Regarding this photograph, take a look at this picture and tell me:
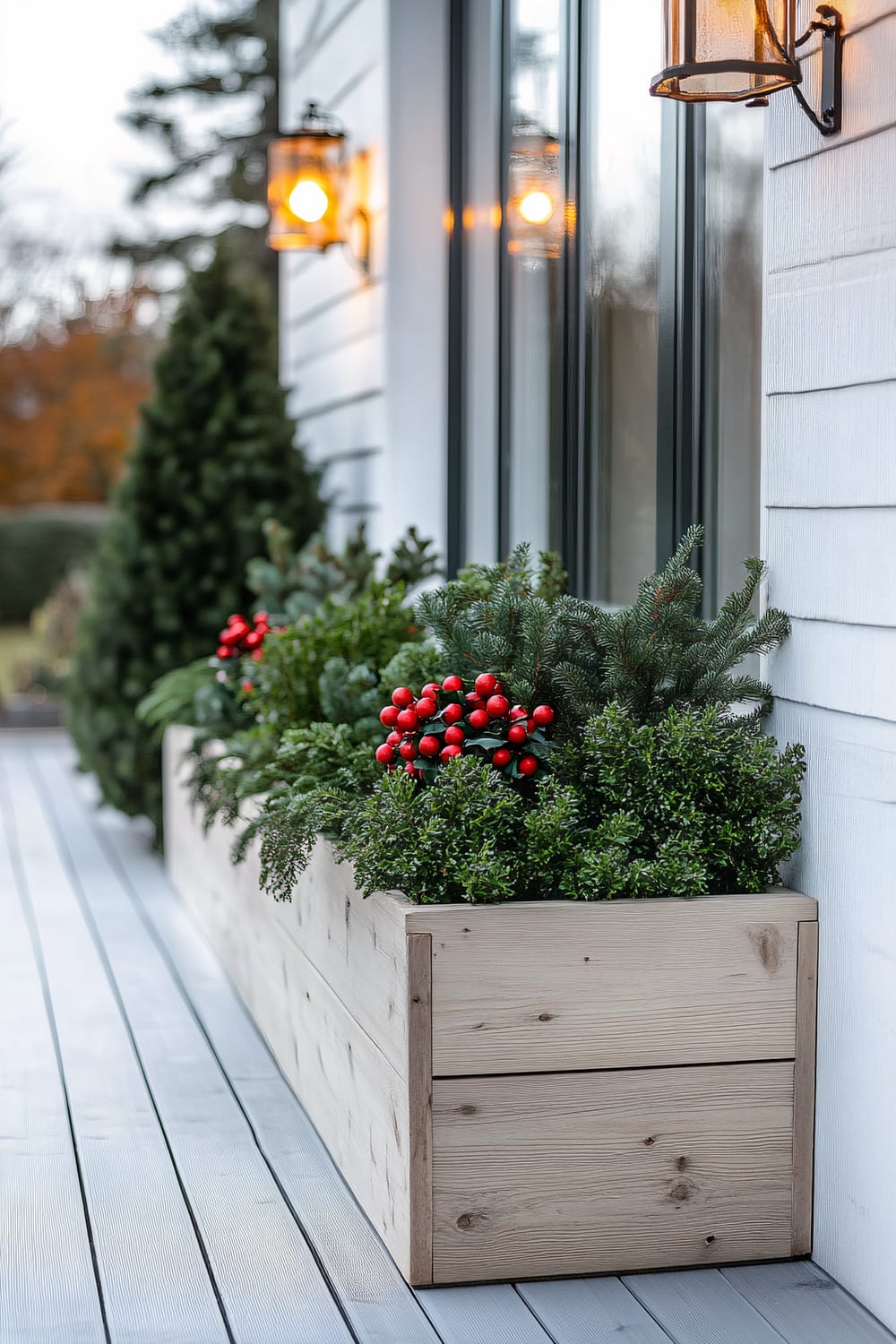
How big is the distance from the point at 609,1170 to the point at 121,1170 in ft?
2.84

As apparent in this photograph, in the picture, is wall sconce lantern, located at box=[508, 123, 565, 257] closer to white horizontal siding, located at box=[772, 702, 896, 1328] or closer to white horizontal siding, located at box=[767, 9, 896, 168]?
white horizontal siding, located at box=[767, 9, 896, 168]

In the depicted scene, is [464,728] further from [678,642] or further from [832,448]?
[832,448]

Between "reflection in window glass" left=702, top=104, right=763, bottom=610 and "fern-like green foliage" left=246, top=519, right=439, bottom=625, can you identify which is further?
"fern-like green foliage" left=246, top=519, right=439, bottom=625

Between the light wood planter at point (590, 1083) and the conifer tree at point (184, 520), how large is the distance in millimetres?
2912

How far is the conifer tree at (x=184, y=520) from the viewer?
496 centimetres

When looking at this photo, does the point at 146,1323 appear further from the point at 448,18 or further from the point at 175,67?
the point at 175,67

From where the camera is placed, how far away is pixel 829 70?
2092 millimetres

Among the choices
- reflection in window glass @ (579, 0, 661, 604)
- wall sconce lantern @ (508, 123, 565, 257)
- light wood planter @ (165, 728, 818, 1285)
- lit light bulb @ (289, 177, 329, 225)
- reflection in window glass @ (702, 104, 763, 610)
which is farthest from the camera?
lit light bulb @ (289, 177, 329, 225)

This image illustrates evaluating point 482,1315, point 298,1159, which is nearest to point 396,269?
point 298,1159

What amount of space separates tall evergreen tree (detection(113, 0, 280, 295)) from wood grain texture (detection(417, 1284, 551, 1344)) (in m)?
8.53

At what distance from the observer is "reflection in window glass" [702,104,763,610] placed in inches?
106

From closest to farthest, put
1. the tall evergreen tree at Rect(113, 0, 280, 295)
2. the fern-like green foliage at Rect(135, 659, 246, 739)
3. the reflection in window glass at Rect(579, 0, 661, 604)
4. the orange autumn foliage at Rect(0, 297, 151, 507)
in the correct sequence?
1. the reflection in window glass at Rect(579, 0, 661, 604)
2. the fern-like green foliage at Rect(135, 659, 246, 739)
3. the tall evergreen tree at Rect(113, 0, 280, 295)
4. the orange autumn foliage at Rect(0, 297, 151, 507)

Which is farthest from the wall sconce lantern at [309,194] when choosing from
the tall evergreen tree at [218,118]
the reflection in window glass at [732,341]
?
the tall evergreen tree at [218,118]

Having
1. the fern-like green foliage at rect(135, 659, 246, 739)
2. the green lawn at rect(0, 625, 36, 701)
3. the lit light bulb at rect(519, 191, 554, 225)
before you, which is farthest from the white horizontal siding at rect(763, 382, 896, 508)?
the green lawn at rect(0, 625, 36, 701)
